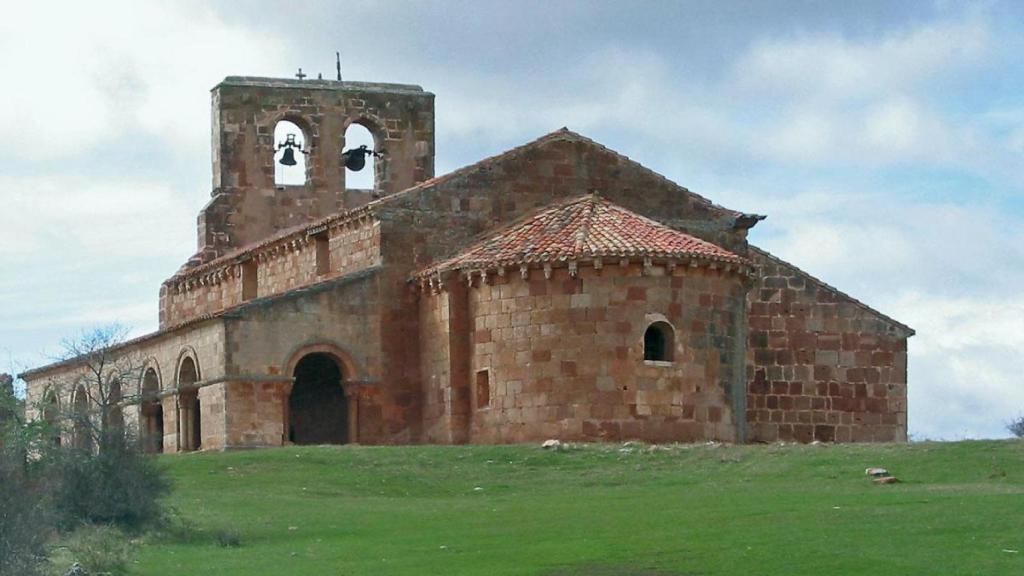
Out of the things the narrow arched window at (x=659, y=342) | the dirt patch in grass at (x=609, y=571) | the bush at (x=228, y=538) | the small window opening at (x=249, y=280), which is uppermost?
the small window opening at (x=249, y=280)

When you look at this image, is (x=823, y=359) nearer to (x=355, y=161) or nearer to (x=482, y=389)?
(x=482, y=389)

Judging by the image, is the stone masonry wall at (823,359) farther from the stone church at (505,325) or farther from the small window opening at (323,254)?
the small window opening at (323,254)

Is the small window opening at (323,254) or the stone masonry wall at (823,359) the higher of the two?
Answer: the small window opening at (323,254)

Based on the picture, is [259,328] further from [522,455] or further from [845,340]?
[845,340]

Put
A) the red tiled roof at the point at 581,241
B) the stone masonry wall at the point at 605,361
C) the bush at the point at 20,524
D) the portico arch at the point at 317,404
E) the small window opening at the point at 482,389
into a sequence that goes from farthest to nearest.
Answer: the portico arch at the point at 317,404 < the small window opening at the point at 482,389 < the red tiled roof at the point at 581,241 < the stone masonry wall at the point at 605,361 < the bush at the point at 20,524

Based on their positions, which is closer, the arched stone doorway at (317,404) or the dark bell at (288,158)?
the arched stone doorway at (317,404)

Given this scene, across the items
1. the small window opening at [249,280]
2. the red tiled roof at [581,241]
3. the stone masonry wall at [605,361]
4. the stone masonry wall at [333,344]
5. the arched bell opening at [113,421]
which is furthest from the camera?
the small window opening at [249,280]

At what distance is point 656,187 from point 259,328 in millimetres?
8968

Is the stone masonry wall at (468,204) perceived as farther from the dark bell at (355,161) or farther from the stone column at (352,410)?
the dark bell at (355,161)

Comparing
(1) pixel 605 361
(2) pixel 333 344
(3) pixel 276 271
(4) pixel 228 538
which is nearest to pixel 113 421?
(4) pixel 228 538

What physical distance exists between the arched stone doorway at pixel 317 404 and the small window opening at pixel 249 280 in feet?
10.7

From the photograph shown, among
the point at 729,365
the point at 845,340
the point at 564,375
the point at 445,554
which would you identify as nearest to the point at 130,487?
the point at 445,554

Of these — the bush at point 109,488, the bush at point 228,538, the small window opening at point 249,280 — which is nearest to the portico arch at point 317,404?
the small window opening at point 249,280

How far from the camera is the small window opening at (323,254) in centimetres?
4381
